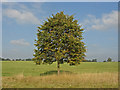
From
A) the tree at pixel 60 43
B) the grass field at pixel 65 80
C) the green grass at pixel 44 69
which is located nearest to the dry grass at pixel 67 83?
the grass field at pixel 65 80

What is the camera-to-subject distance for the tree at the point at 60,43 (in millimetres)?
20875

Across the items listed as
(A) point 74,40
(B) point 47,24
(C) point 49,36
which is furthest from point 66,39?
(B) point 47,24

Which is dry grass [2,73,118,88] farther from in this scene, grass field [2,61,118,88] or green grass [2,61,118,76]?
green grass [2,61,118,76]

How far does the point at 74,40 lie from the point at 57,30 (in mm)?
3201

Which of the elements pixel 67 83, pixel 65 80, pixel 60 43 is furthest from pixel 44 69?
pixel 67 83

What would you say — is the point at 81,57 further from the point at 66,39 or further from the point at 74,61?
the point at 66,39

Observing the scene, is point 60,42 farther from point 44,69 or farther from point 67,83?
point 44,69

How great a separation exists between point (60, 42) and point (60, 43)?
23cm

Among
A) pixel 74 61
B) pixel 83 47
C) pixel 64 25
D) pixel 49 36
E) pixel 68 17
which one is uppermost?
pixel 68 17

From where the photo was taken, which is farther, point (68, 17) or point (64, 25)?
point (68, 17)

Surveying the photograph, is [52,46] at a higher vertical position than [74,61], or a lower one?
higher

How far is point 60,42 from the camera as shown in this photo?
20672 mm

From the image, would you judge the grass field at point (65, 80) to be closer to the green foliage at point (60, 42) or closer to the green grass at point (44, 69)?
the green foliage at point (60, 42)

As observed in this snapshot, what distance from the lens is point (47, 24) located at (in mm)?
22281
